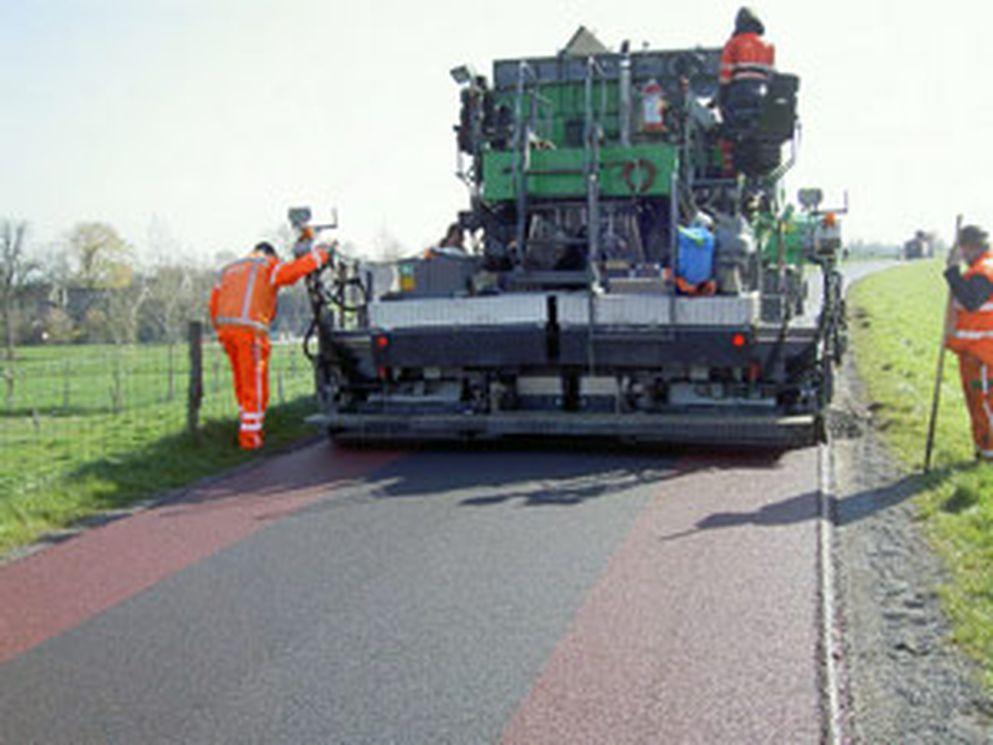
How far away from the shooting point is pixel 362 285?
924 centimetres

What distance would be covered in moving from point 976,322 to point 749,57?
3.05 metres

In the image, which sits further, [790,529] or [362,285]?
[362,285]

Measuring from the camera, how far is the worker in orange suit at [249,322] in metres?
9.12

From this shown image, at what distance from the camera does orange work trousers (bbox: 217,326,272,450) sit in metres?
9.12

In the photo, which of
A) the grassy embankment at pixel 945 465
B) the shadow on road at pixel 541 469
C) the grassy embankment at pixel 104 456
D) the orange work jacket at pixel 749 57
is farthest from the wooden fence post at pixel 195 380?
the grassy embankment at pixel 945 465

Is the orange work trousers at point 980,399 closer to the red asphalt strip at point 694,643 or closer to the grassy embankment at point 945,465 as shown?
the grassy embankment at point 945,465

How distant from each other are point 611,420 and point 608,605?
356cm

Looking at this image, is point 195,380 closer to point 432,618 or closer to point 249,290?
point 249,290

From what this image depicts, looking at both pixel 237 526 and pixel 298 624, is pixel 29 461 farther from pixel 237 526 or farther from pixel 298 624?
pixel 298 624

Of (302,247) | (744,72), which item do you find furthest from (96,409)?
(744,72)

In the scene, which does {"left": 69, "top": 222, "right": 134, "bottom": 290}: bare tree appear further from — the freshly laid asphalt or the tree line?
the freshly laid asphalt

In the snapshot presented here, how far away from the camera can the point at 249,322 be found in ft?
29.9

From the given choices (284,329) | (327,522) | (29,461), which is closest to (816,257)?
(327,522)

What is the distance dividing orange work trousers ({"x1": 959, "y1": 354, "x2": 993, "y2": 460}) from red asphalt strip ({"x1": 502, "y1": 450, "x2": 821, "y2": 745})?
204 centimetres
